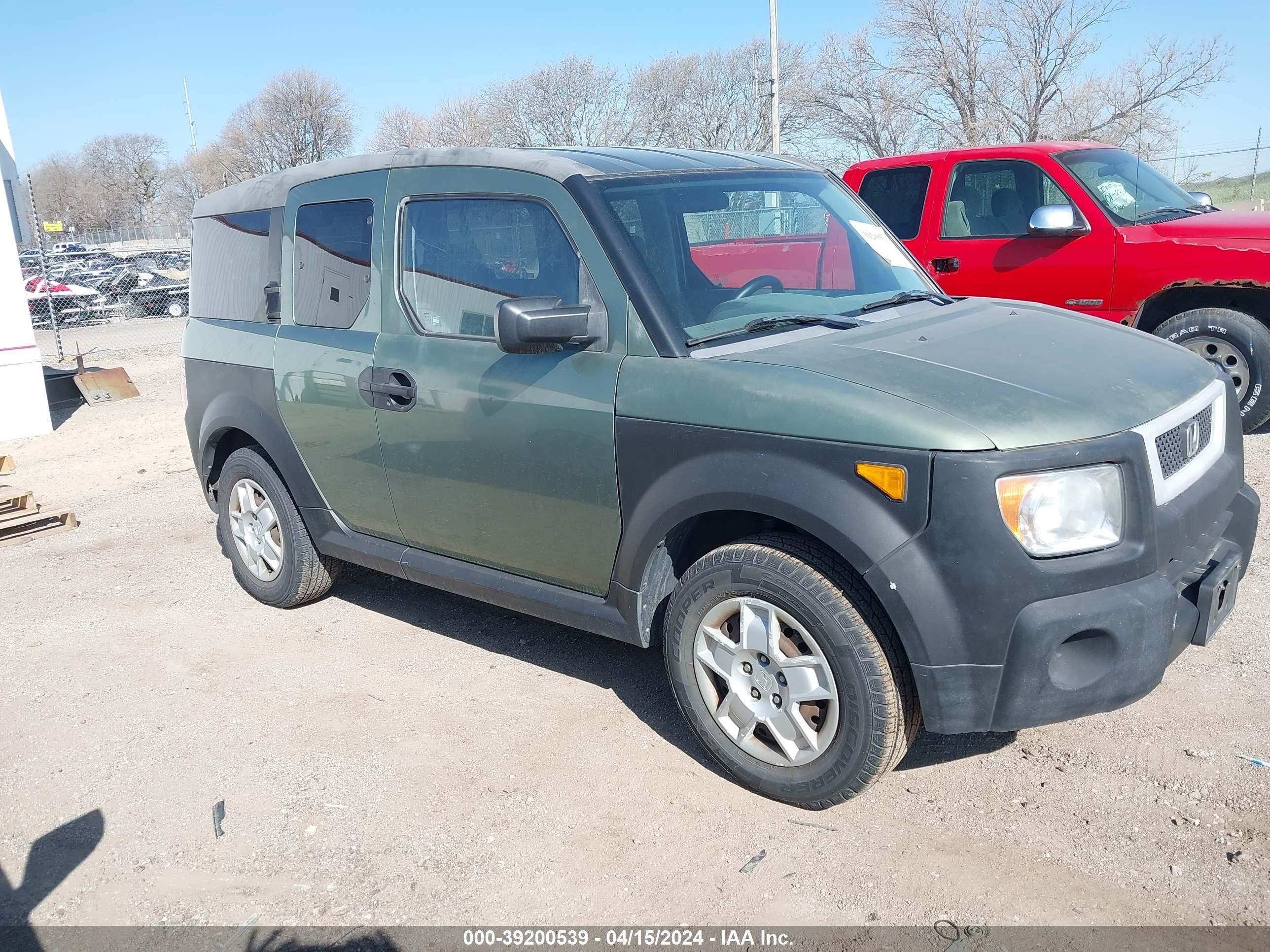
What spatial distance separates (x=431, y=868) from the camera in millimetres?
3104

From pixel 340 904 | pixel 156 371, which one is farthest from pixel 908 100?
pixel 340 904

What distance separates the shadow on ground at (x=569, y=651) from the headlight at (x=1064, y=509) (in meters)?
1.08

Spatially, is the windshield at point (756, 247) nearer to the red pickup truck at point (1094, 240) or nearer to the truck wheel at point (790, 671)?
the truck wheel at point (790, 671)

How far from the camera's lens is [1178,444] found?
10.1 ft

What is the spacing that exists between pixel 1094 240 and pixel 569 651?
199 inches

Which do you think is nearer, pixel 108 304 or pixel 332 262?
pixel 332 262

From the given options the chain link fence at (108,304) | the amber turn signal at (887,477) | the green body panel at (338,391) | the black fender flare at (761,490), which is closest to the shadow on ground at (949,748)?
the black fender flare at (761,490)

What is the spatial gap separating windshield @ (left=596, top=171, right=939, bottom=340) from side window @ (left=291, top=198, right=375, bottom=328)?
1.22m

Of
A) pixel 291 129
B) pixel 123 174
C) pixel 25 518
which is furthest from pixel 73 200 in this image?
pixel 25 518

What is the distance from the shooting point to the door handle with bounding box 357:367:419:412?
3994 mm

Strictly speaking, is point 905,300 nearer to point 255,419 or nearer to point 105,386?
point 255,419

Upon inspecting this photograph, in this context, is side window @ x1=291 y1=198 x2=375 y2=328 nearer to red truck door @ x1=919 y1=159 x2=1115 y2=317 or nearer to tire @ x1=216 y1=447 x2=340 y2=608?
tire @ x1=216 y1=447 x2=340 y2=608

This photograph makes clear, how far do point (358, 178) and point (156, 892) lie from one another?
2.78m

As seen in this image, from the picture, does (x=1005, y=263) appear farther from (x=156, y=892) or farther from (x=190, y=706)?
(x=156, y=892)
